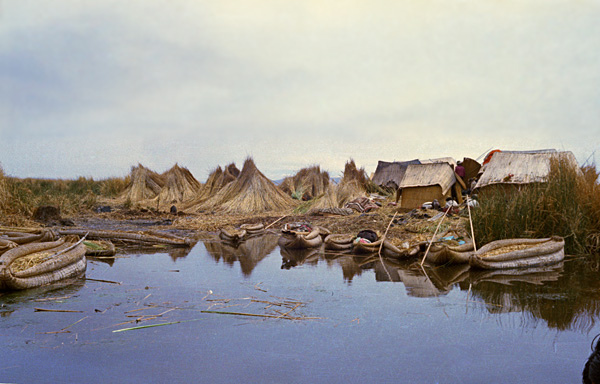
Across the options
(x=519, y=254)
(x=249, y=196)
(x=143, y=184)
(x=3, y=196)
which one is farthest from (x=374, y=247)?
(x=143, y=184)

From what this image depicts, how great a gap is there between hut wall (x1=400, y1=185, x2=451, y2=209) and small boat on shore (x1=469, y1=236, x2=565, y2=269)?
6.03m

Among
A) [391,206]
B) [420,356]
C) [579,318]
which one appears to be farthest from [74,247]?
[391,206]

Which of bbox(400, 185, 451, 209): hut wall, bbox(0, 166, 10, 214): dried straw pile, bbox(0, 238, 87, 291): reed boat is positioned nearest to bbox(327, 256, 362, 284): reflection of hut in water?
bbox(0, 238, 87, 291): reed boat

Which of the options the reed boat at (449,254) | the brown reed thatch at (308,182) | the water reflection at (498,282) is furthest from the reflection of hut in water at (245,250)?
the brown reed thatch at (308,182)

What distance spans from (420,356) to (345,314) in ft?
4.05

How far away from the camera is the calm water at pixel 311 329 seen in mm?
3580

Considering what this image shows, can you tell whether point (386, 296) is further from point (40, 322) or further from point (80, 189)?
point (80, 189)

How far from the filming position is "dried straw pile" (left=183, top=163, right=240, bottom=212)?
21531 millimetres

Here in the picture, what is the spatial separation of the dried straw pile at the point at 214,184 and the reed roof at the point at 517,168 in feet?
40.0

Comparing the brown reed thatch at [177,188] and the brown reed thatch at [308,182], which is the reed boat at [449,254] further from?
the brown reed thatch at [177,188]

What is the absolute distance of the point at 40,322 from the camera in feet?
15.3

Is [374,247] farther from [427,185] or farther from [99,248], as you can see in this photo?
[427,185]

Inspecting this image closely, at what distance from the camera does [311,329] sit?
447 centimetres

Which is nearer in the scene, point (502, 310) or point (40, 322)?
point (40, 322)
